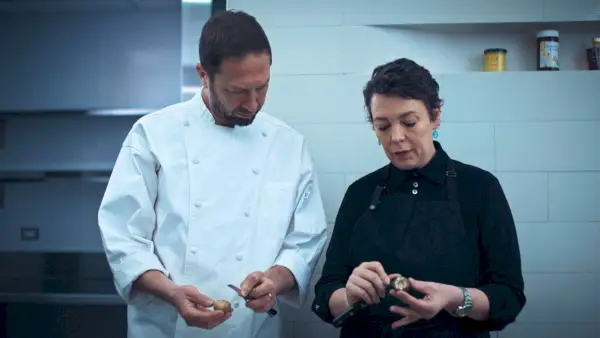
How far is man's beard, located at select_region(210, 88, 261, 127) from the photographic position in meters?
1.55

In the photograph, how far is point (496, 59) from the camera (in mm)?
1923

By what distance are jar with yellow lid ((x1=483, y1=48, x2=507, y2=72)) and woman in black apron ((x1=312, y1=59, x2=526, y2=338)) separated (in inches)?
23.8

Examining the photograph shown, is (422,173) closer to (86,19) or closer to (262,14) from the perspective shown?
(262,14)

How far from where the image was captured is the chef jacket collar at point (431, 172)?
1.42 meters

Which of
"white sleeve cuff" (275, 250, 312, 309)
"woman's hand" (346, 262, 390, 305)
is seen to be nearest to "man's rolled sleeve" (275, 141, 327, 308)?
"white sleeve cuff" (275, 250, 312, 309)

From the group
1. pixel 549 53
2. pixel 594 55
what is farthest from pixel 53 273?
pixel 594 55

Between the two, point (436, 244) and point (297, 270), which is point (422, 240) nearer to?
point (436, 244)

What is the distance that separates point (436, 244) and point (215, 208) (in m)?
0.61

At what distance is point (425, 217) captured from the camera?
55.3 inches

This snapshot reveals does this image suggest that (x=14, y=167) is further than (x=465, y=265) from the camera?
Yes

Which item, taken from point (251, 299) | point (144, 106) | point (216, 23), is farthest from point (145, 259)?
point (144, 106)

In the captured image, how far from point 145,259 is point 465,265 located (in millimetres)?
817

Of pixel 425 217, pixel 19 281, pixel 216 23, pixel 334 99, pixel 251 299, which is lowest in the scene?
pixel 19 281

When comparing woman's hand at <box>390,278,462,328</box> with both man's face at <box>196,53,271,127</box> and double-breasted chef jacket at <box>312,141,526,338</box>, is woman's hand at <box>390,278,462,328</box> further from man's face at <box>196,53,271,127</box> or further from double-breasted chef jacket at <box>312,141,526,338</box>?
man's face at <box>196,53,271,127</box>
